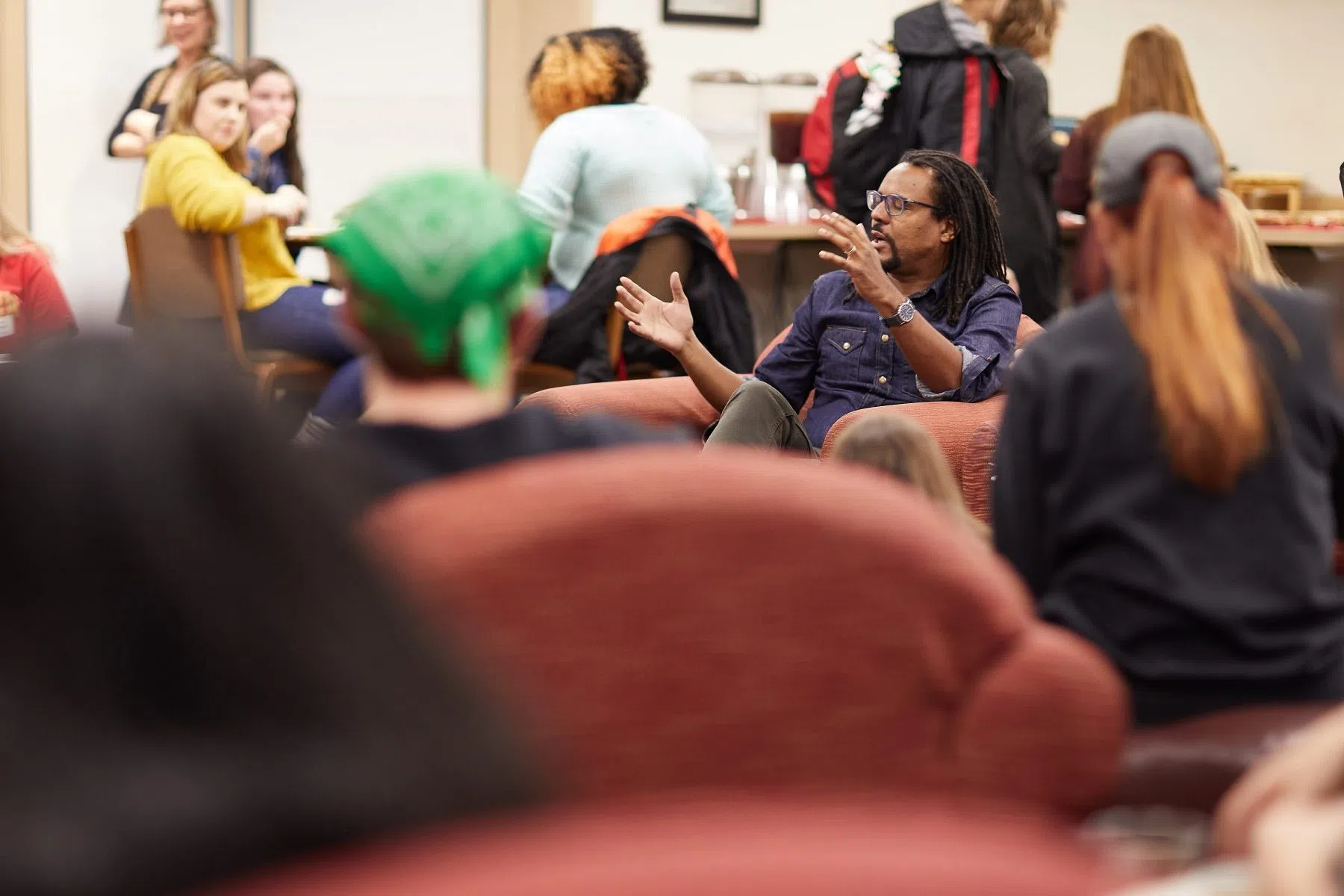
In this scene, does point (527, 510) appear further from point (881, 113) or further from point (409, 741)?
point (881, 113)

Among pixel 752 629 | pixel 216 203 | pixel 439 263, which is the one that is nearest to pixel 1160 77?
pixel 216 203

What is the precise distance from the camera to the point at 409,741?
493 mm

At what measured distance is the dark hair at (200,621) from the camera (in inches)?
19.1

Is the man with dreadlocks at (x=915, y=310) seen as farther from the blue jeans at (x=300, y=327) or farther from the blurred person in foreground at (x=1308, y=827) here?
the blurred person in foreground at (x=1308, y=827)

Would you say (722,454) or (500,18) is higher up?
(500,18)

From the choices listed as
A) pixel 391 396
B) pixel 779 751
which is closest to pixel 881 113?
pixel 391 396

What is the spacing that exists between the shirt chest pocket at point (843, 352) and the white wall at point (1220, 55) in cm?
427

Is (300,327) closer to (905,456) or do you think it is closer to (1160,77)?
(1160,77)

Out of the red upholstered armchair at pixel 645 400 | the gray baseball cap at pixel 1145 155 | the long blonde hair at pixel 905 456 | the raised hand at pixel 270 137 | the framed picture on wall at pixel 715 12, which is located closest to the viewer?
the gray baseball cap at pixel 1145 155

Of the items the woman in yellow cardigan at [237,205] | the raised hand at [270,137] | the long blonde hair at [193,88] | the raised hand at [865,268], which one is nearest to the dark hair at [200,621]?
the raised hand at [865,268]

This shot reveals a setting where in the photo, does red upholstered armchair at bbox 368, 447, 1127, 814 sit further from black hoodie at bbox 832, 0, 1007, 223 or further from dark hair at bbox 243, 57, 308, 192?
dark hair at bbox 243, 57, 308, 192

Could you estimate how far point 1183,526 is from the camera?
5.38 ft

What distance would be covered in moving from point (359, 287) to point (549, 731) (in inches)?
27.6

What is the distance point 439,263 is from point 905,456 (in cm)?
71
